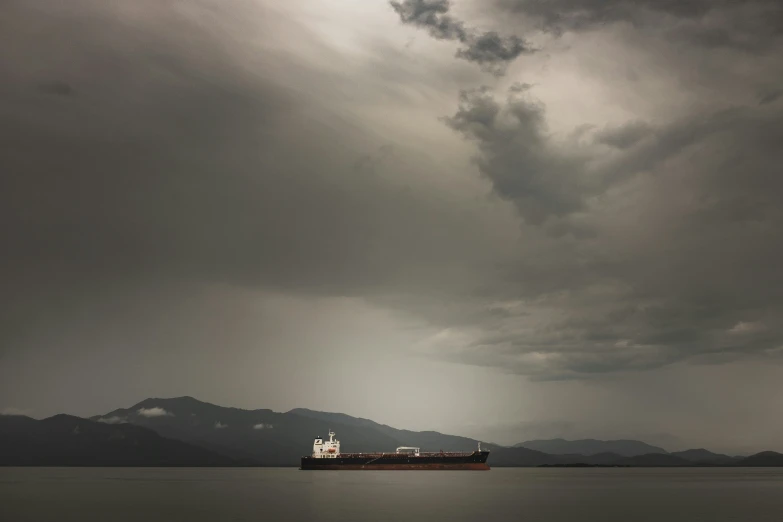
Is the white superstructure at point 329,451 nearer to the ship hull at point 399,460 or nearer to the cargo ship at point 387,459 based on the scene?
the cargo ship at point 387,459

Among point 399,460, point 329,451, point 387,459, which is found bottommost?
point 399,460

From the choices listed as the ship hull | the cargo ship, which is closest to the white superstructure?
the cargo ship

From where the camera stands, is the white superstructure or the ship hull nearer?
the ship hull

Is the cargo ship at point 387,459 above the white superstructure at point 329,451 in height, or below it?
below

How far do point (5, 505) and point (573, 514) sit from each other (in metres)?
75.3

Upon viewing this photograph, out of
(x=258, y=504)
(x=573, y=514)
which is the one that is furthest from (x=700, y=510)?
(x=258, y=504)

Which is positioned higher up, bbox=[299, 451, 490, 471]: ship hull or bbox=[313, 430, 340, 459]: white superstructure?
bbox=[313, 430, 340, 459]: white superstructure

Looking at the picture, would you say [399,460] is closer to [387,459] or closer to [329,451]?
[387,459]

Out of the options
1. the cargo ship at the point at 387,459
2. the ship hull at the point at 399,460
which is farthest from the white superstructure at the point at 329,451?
the ship hull at the point at 399,460

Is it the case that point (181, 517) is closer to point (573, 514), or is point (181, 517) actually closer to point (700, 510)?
point (573, 514)

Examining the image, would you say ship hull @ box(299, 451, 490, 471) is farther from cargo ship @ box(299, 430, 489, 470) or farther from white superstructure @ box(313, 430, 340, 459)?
white superstructure @ box(313, 430, 340, 459)

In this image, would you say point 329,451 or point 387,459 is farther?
point 329,451

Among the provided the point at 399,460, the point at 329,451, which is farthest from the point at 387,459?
the point at 329,451

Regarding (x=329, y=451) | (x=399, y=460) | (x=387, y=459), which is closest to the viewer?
(x=399, y=460)
